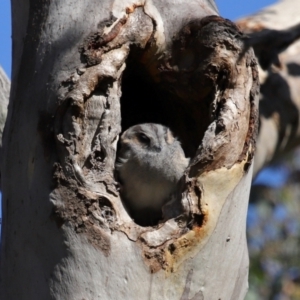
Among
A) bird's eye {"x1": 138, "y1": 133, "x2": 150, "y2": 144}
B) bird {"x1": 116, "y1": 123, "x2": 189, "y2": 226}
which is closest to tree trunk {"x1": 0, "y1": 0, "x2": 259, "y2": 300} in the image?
bird {"x1": 116, "y1": 123, "x2": 189, "y2": 226}

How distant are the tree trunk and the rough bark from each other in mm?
707

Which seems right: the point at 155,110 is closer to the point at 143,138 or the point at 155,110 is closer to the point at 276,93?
the point at 143,138

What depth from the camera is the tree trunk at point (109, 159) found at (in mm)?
2199

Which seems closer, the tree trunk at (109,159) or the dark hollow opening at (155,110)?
the tree trunk at (109,159)

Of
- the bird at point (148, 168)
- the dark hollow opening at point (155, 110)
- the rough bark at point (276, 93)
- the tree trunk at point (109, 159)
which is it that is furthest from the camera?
the rough bark at point (276, 93)

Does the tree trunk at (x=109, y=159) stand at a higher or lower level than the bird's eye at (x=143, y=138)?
lower

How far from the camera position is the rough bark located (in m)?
3.52

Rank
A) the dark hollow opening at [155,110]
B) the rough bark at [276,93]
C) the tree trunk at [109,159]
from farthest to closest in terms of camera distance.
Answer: the rough bark at [276,93] < the dark hollow opening at [155,110] < the tree trunk at [109,159]

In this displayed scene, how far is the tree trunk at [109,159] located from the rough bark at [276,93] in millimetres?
707

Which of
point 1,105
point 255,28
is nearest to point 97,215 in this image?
point 1,105

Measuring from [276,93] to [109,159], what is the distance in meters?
1.42

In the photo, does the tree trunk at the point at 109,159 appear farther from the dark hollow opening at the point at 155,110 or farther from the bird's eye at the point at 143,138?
the bird's eye at the point at 143,138

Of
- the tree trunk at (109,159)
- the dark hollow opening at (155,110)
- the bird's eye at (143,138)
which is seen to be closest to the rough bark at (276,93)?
the dark hollow opening at (155,110)

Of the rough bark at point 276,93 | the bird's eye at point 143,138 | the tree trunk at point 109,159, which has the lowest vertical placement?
the tree trunk at point 109,159
